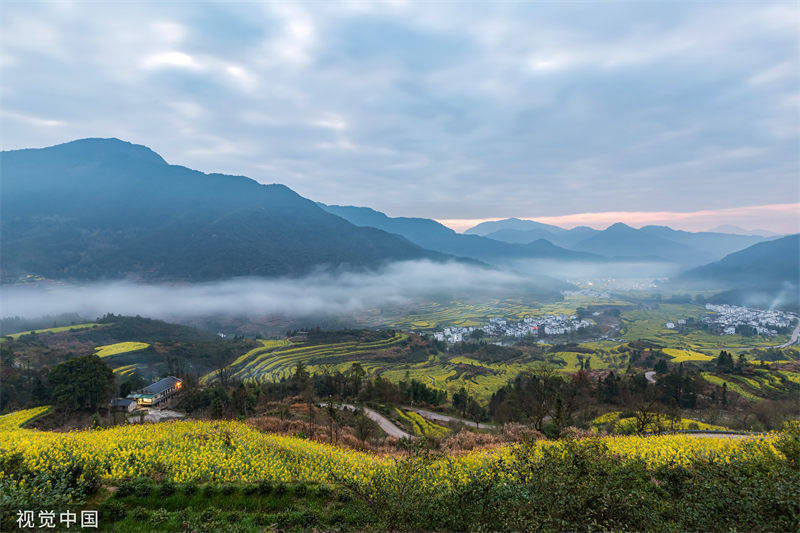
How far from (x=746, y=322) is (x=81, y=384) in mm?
257349

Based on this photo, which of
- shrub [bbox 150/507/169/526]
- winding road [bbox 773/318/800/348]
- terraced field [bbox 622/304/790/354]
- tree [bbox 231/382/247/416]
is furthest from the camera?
winding road [bbox 773/318/800/348]

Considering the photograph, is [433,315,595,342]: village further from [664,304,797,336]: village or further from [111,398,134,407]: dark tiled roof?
[111,398,134,407]: dark tiled roof

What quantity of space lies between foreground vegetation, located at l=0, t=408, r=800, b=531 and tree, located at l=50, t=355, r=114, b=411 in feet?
96.3

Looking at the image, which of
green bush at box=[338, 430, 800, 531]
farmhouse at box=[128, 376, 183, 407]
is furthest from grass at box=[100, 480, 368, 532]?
farmhouse at box=[128, 376, 183, 407]

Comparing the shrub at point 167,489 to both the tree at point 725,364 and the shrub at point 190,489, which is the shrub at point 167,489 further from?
the tree at point 725,364

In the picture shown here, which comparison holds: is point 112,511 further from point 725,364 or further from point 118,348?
point 118,348

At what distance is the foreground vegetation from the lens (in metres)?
9.77

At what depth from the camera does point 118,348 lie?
327 feet

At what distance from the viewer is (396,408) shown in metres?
54.9

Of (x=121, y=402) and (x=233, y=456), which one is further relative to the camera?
(x=121, y=402)

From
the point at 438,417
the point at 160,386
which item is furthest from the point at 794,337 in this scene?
the point at 160,386

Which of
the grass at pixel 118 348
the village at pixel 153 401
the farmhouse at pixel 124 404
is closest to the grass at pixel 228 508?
the village at pixel 153 401

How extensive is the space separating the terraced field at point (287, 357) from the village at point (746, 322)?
15988 cm

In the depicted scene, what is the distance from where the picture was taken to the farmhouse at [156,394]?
176 ft
